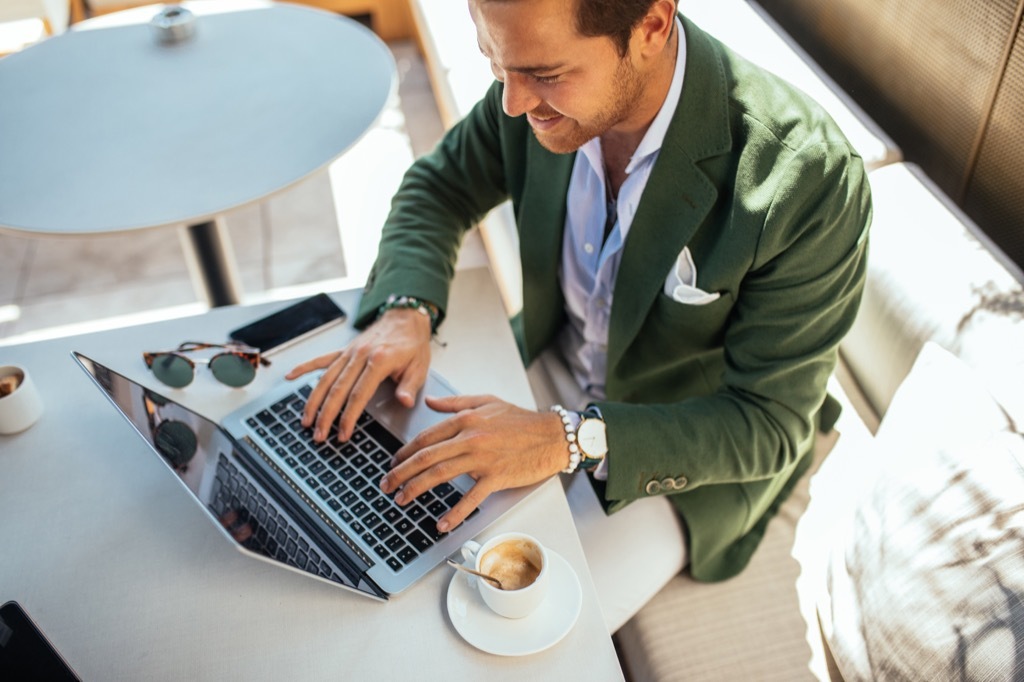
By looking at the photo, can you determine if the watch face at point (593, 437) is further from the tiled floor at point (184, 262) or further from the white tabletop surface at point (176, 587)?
the tiled floor at point (184, 262)

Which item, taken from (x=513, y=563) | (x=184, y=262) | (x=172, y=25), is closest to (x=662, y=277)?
(x=513, y=563)

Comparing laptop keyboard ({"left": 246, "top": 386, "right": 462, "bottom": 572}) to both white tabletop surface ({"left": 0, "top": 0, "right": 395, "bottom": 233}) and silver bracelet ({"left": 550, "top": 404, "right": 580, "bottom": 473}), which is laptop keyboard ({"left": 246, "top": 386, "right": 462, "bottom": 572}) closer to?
silver bracelet ({"left": 550, "top": 404, "right": 580, "bottom": 473})

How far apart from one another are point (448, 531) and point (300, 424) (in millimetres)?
268

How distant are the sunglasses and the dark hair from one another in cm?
61

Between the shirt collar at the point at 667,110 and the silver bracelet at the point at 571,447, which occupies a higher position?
the shirt collar at the point at 667,110

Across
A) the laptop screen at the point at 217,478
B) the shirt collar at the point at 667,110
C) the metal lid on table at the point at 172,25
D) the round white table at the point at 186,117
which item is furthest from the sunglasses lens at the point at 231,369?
the metal lid on table at the point at 172,25

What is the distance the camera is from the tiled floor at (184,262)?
102 inches

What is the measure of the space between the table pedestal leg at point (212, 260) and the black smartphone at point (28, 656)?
1114mm

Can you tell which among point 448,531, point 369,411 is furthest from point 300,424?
point 448,531

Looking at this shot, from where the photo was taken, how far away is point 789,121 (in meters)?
1.08

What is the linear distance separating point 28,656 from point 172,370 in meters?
0.45

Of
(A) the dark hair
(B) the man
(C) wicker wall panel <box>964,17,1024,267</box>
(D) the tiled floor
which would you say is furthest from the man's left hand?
(D) the tiled floor

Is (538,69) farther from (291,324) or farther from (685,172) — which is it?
(291,324)

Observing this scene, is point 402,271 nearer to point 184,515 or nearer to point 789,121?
point 184,515
